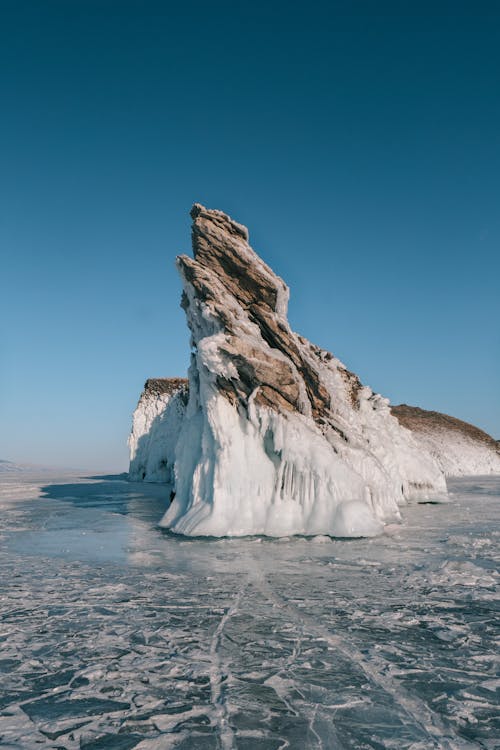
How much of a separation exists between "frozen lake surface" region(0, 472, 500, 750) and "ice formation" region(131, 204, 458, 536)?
3.24 meters

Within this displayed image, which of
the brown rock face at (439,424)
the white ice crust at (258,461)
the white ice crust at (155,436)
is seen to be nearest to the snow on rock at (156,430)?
the white ice crust at (155,436)

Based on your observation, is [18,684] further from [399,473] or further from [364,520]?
[399,473]

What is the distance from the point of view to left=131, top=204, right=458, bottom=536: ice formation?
15102 mm

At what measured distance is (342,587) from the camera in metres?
8.60

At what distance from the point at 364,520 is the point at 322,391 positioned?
5.59 meters

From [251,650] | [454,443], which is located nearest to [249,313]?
[251,650]

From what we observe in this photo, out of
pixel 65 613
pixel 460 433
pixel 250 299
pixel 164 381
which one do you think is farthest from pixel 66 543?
pixel 460 433

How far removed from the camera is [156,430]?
2093 inches

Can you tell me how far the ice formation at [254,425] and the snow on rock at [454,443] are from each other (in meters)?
57.4

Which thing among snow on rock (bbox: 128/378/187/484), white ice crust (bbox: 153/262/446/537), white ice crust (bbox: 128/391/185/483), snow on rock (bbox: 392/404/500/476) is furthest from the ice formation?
snow on rock (bbox: 392/404/500/476)

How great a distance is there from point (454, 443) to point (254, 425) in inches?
2755

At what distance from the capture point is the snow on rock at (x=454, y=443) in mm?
72625

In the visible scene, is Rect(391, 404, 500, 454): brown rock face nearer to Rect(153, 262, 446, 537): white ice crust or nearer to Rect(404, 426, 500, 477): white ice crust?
Rect(404, 426, 500, 477): white ice crust

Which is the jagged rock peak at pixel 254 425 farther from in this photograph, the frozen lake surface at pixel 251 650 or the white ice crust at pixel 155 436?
the white ice crust at pixel 155 436
